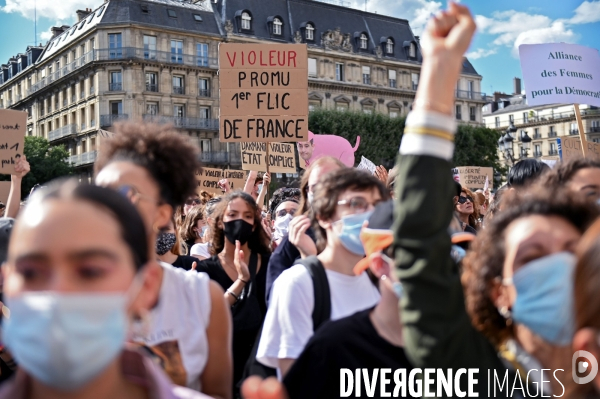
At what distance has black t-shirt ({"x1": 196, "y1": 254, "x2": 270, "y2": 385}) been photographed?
3922mm

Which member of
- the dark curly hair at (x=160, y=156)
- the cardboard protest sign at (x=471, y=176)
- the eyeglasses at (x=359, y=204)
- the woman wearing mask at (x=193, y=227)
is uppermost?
the cardboard protest sign at (x=471, y=176)

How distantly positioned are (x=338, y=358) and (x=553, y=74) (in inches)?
194

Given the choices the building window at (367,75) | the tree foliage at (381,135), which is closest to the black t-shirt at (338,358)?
the tree foliage at (381,135)

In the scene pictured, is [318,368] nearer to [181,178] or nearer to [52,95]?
[181,178]

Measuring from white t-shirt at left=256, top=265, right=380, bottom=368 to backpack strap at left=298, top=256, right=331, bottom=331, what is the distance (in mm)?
18

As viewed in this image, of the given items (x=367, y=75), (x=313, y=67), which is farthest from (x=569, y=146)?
(x=367, y=75)

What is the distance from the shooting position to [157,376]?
5.88ft

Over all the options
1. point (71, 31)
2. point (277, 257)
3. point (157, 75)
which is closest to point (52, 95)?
point (71, 31)

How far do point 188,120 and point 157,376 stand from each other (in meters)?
48.5

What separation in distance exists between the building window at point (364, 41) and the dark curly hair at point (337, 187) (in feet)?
184

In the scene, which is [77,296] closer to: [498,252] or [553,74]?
[498,252]

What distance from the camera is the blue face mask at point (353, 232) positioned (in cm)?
294

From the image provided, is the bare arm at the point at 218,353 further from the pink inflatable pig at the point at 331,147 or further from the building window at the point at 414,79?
the building window at the point at 414,79

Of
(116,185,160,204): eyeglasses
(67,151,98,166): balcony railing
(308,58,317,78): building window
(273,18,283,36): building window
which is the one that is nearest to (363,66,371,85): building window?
(308,58,317,78): building window
